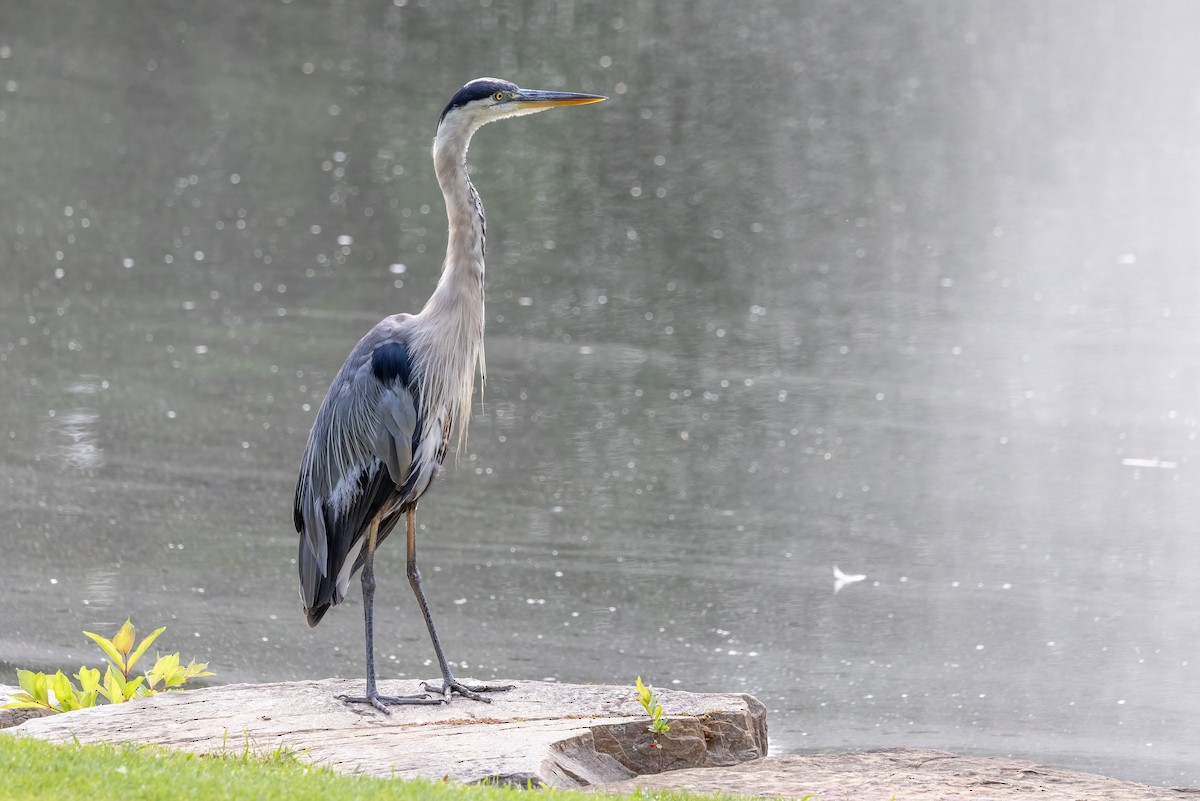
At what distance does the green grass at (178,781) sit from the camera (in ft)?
14.6

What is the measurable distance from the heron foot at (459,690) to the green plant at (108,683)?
101 centimetres

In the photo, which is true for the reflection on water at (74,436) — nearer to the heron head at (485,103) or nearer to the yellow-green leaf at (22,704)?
the yellow-green leaf at (22,704)

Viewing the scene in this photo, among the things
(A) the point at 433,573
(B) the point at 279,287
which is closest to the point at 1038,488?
(A) the point at 433,573

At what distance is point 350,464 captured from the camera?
6398 millimetres

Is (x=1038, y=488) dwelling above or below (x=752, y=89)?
below


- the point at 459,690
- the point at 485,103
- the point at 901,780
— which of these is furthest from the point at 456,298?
the point at 901,780

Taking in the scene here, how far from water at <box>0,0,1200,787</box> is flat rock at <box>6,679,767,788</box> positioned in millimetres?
1101

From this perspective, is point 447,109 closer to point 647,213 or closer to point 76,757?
point 76,757

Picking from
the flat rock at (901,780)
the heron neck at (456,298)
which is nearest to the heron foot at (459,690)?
the flat rock at (901,780)

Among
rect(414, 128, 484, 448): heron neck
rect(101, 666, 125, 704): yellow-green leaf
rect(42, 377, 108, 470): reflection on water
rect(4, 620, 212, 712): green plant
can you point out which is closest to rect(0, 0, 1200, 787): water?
rect(42, 377, 108, 470): reflection on water

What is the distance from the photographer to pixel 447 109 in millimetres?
6727

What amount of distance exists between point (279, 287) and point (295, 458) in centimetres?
345

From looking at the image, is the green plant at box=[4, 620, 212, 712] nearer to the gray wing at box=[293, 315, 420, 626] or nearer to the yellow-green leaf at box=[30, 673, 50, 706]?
the yellow-green leaf at box=[30, 673, 50, 706]

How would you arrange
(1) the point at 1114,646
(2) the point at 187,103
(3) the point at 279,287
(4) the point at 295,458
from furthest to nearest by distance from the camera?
(2) the point at 187,103
(3) the point at 279,287
(4) the point at 295,458
(1) the point at 1114,646
